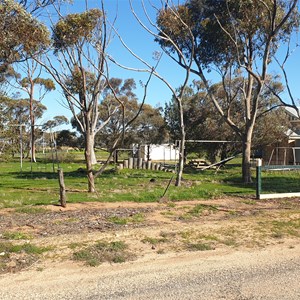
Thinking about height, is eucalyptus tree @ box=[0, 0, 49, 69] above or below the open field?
above

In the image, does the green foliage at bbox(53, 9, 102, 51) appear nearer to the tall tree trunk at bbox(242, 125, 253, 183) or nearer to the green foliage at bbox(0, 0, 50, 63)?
the green foliage at bbox(0, 0, 50, 63)

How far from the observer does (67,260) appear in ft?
21.4

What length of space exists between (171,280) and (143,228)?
10.5 feet

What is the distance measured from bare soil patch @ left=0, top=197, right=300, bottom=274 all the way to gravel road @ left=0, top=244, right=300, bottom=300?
1.63 feet

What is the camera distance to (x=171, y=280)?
18.7 feet

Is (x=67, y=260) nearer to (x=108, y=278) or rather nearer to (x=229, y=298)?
(x=108, y=278)

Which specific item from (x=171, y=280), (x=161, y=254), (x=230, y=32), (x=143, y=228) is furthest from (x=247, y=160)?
(x=171, y=280)

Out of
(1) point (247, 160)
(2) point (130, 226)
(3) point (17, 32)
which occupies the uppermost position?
(3) point (17, 32)

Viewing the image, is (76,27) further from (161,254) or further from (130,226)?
(161,254)

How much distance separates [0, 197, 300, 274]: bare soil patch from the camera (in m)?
7.14

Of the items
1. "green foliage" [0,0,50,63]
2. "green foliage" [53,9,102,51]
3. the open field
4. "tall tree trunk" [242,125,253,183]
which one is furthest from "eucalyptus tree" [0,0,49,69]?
"tall tree trunk" [242,125,253,183]

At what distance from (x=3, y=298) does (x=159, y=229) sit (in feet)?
14.2

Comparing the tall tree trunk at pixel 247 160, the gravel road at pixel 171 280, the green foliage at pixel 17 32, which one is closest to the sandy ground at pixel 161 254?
the gravel road at pixel 171 280

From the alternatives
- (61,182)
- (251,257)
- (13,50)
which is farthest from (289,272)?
(13,50)
